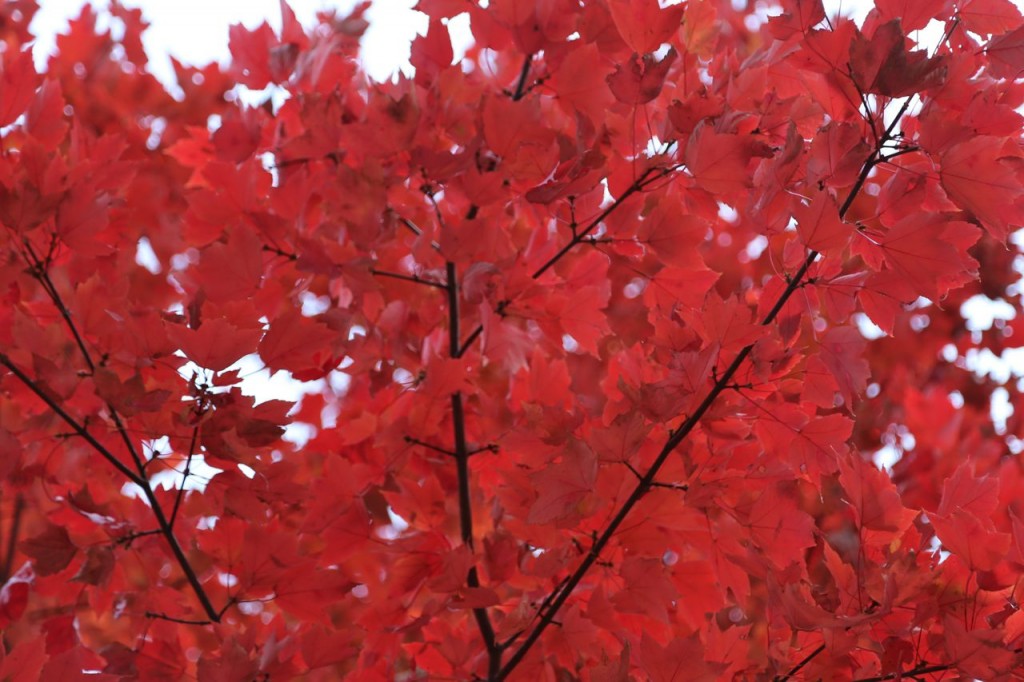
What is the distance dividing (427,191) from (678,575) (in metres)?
0.58

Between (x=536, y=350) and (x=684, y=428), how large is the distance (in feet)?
1.05

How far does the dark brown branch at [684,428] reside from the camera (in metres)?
0.95

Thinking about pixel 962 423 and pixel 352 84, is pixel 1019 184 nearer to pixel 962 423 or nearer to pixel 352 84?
pixel 352 84

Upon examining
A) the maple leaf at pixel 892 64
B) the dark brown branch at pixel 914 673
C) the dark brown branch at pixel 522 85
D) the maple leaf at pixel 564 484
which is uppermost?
the dark brown branch at pixel 522 85

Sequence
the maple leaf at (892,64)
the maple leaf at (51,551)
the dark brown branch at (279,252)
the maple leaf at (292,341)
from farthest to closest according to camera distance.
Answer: the dark brown branch at (279,252) → the maple leaf at (51,551) → the maple leaf at (292,341) → the maple leaf at (892,64)

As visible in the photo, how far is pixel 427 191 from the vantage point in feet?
3.80

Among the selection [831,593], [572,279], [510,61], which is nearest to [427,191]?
[572,279]

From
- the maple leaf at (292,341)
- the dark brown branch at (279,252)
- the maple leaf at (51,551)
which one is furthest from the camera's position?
the dark brown branch at (279,252)

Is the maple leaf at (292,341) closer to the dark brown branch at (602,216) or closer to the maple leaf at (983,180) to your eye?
the dark brown branch at (602,216)

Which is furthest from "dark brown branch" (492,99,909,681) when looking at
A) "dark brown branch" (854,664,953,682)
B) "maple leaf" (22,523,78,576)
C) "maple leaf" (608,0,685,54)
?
"maple leaf" (22,523,78,576)

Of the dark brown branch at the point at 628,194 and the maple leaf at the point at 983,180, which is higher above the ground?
the dark brown branch at the point at 628,194

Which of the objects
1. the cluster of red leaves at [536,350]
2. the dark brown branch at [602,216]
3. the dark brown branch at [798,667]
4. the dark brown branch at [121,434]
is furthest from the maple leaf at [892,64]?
the dark brown branch at [121,434]

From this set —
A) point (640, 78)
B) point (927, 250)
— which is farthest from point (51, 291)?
point (927, 250)

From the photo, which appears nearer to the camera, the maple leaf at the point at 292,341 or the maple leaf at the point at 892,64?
the maple leaf at the point at 892,64
